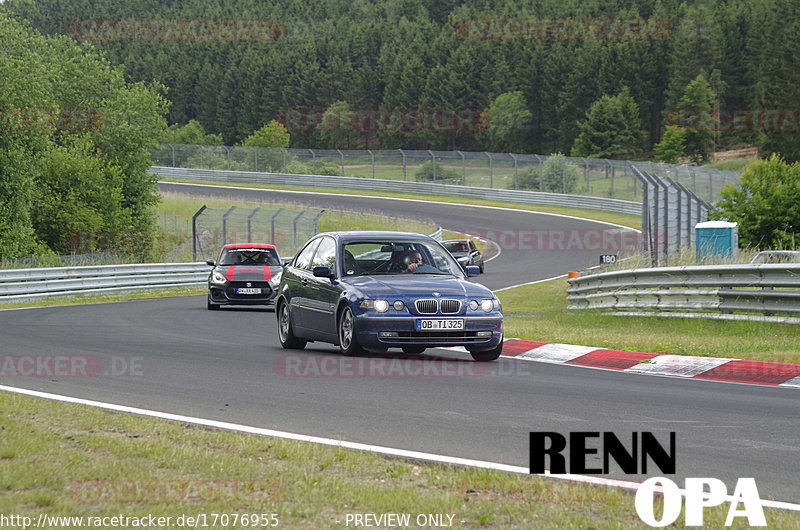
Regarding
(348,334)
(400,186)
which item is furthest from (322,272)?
(400,186)

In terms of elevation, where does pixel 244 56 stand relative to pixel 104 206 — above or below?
above

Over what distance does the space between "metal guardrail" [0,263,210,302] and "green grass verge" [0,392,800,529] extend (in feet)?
67.1

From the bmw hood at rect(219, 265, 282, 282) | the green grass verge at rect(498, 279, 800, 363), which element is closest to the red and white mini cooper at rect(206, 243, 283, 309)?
the bmw hood at rect(219, 265, 282, 282)

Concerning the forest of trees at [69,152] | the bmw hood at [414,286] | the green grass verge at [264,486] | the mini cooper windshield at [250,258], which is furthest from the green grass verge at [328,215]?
the green grass verge at [264,486]

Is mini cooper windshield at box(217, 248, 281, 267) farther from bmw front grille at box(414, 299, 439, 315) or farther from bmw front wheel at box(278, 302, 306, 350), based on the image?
bmw front grille at box(414, 299, 439, 315)

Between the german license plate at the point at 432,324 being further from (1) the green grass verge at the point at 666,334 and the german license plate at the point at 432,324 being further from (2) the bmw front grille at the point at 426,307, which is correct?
(1) the green grass verge at the point at 666,334

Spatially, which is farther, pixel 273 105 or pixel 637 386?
pixel 273 105

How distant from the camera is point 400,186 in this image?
70938 millimetres

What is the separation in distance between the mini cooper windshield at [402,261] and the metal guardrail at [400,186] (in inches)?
1820

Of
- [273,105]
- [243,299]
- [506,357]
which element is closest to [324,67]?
[273,105]

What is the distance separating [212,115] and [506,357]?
426 ft

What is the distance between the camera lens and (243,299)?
73.1 feet

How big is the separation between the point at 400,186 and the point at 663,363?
2343 inches

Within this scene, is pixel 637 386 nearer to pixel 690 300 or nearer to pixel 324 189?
pixel 690 300
